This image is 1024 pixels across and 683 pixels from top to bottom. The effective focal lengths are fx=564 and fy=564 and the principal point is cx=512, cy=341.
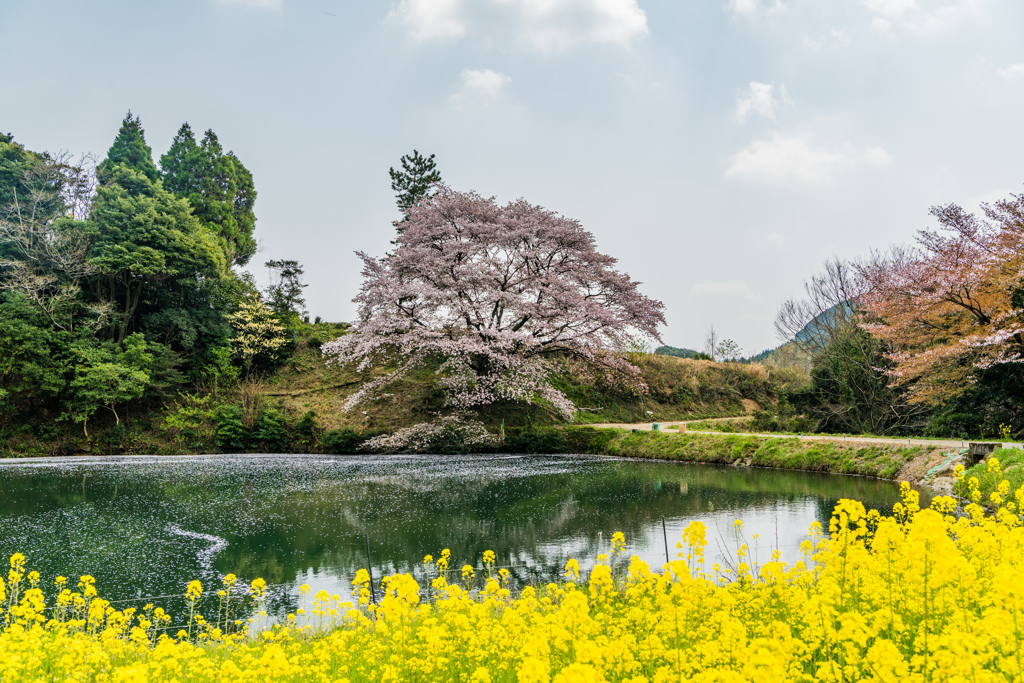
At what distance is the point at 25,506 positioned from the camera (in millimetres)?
10828

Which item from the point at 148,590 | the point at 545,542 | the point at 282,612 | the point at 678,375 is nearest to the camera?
the point at 282,612

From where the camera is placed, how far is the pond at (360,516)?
23.9 ft

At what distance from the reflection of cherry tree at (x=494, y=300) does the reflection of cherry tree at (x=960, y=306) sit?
849 centimetres

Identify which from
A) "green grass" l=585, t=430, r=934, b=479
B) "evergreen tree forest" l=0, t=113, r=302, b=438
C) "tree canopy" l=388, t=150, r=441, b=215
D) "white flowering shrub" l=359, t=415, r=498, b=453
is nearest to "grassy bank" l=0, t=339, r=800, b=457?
"evergreen tree forest" l=0, t=113, r=302, b=438

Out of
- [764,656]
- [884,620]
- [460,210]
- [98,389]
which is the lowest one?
[884,620]

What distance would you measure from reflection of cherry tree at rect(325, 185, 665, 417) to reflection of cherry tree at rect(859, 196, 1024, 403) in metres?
8.49

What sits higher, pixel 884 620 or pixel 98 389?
pixel 98 389

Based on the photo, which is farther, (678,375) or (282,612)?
(678,375)

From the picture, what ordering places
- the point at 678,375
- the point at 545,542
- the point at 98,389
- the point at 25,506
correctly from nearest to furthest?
the point at 545,542 < the point at 25,506 < the point at 98,389 < the point at 678,375

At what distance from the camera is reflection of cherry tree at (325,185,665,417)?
19844 millimetres

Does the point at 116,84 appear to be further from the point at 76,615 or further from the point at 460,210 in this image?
the point at 76,615

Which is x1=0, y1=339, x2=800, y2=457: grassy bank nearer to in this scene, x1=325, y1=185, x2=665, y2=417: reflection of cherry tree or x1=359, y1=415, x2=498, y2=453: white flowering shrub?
x1=359, y1=415, x2=498, y2=453: white flowering shrub

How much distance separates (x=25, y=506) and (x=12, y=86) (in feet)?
65.7

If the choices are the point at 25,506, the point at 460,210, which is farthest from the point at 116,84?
the point at 25,506
